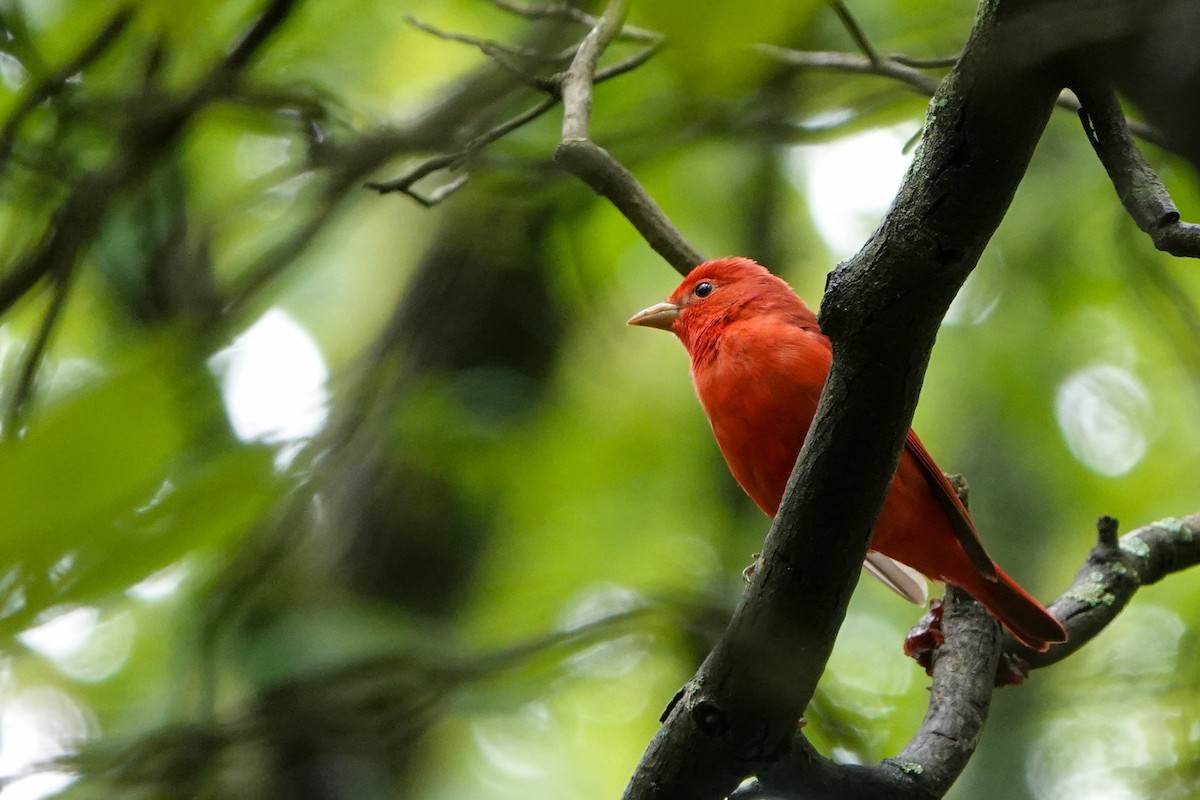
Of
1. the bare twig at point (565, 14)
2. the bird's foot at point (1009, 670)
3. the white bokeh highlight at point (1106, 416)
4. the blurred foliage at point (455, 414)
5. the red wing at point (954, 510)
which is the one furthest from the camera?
the white bokeh highlight at point (1106, 416)

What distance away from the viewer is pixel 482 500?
222 inches

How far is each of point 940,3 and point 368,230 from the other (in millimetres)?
3431

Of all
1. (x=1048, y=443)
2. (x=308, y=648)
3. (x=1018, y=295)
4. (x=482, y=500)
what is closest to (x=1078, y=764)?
(x=1048, y=443)

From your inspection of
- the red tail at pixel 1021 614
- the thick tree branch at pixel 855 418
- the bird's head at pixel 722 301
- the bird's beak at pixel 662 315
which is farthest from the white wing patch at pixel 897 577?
the thick tree branch at pixel 855 418

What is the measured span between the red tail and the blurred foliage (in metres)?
0.87

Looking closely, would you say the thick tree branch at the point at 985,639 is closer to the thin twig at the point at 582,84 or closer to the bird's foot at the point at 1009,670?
the bird's foot at the point at 1009,670

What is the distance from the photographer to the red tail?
3584mm

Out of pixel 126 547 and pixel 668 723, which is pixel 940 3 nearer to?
pixel 668 723

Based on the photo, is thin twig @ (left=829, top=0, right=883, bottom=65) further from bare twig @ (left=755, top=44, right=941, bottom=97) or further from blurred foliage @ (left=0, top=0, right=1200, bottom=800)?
blurred foliage @ (left=0, top=0, right=1200, bottom=800)

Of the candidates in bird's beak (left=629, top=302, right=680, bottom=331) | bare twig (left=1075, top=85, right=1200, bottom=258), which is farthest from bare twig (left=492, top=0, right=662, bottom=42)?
bare twig (left=1075, top=85, right=1200, bottom=258)

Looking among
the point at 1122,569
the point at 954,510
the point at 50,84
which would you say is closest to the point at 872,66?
the point at 954,510

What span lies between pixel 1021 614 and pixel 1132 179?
1.95 m

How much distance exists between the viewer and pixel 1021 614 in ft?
11.9

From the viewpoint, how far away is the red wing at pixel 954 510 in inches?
147
